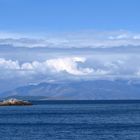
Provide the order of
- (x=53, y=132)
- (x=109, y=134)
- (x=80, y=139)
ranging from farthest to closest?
(x=53, y=132), (x=109, y=134), (x=80, y=139)

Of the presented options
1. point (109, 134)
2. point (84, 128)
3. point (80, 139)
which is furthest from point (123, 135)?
point (84, 128)

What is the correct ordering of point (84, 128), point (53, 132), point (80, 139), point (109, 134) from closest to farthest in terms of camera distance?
point (80, 139) → point (109, 134) → point (53, 132) → point (84, 128)

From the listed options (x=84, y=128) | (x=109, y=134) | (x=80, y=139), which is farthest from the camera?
(x=84, y=128)

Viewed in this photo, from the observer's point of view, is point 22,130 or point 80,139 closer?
point 80,139

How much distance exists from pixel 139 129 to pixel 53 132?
17.8 metres

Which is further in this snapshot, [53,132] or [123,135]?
[53,132]

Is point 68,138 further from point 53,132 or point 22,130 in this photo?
point 22,130

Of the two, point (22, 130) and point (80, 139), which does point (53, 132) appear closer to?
A: point (22, 130)

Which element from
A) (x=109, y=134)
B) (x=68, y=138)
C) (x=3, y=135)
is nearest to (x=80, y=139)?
(x=68, y=138)

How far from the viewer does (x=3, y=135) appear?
108062 mm

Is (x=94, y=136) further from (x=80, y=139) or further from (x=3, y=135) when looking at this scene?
(x=3, y=135)

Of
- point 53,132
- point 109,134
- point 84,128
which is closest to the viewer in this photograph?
Answer: point 109,134

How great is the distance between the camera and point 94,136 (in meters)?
103

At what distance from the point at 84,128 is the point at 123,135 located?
61.3 feet
